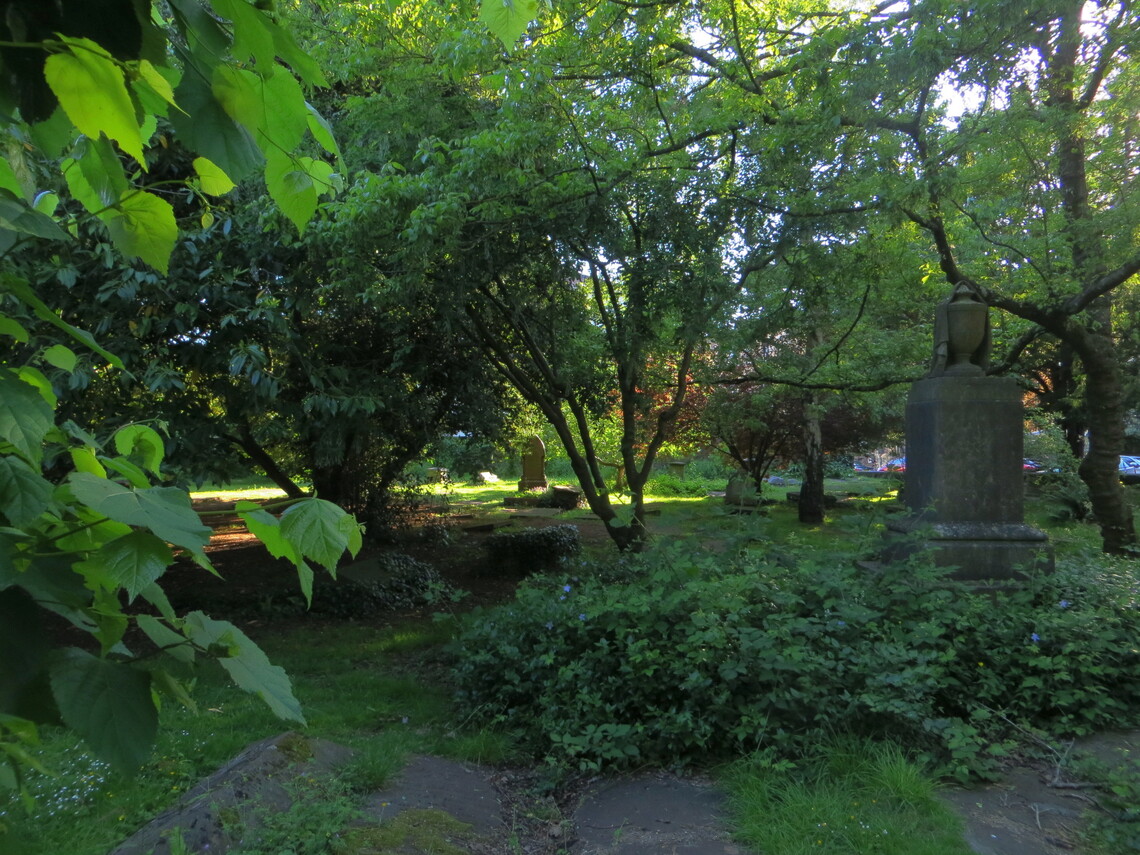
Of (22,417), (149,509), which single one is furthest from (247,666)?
(22,417)

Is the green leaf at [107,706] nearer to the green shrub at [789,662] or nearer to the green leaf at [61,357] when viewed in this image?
the green leaf at [61,357]

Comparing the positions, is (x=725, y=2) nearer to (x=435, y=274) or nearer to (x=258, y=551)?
(x=435, y=274)

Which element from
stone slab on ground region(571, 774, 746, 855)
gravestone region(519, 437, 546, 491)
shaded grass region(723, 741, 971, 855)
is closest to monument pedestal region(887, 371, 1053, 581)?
shaded grass region(723, 741, 971, 855)

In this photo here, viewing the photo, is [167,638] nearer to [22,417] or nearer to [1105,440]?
[22,417]

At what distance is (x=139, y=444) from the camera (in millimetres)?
1567

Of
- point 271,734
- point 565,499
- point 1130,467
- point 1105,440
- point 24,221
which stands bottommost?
point 271,734

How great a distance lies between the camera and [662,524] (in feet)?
54.2

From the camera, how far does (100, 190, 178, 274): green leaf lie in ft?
4.14

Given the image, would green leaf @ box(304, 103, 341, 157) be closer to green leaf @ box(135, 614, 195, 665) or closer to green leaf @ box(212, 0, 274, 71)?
green leaf @ box(212, 0, 274, 71)

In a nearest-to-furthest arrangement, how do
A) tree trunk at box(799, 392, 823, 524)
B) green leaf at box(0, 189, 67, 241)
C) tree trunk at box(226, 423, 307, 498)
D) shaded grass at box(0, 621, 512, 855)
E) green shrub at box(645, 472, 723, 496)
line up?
green leaf at box(0, 189, 67, 241), shaded grass at box(0, 621, 512, 855), tree trunk at box(226, 423, 307, 498), tree trunk at box(799, 392, 823, 524), green shrub at box(645, 472, 723, 496)

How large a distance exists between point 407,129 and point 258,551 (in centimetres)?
936

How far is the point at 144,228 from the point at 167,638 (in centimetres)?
64

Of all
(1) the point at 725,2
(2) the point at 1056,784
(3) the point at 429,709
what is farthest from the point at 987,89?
(3) the point at 429,709

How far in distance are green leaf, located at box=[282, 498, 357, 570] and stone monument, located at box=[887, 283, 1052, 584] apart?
6542 millimetres
